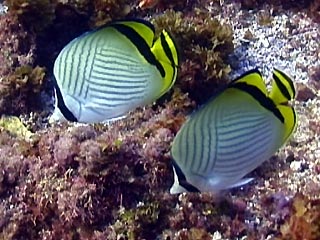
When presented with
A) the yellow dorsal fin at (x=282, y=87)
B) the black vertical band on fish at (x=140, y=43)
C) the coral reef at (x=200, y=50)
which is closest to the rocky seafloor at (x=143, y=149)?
the coral reef at (x=200, y=50)

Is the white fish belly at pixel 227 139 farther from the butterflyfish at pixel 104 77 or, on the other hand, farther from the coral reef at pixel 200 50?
the coral reef at pixel 200 50

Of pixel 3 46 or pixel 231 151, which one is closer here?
pixel 231 151

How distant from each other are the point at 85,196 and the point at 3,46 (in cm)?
243

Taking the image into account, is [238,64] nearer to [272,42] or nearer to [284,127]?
[272,42]

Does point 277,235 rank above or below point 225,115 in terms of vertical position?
below

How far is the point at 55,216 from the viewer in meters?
4.25

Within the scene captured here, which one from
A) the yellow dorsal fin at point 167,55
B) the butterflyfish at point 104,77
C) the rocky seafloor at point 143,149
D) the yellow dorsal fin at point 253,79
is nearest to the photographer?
the yellow dorsal fin at point 253,79

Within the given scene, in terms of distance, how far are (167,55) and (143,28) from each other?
16 cm

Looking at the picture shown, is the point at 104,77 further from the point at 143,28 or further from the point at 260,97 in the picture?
the point at 260,97

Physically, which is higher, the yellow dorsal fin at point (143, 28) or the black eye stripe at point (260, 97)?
the yellow dorsal fin at point (143, 28)

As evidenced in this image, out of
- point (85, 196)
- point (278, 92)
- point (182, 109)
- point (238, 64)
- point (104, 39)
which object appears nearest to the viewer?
point (278, 92)

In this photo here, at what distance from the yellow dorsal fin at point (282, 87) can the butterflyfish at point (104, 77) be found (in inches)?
19.0

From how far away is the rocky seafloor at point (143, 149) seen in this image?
393 cm

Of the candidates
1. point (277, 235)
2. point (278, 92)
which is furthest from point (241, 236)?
point (278, 92)
